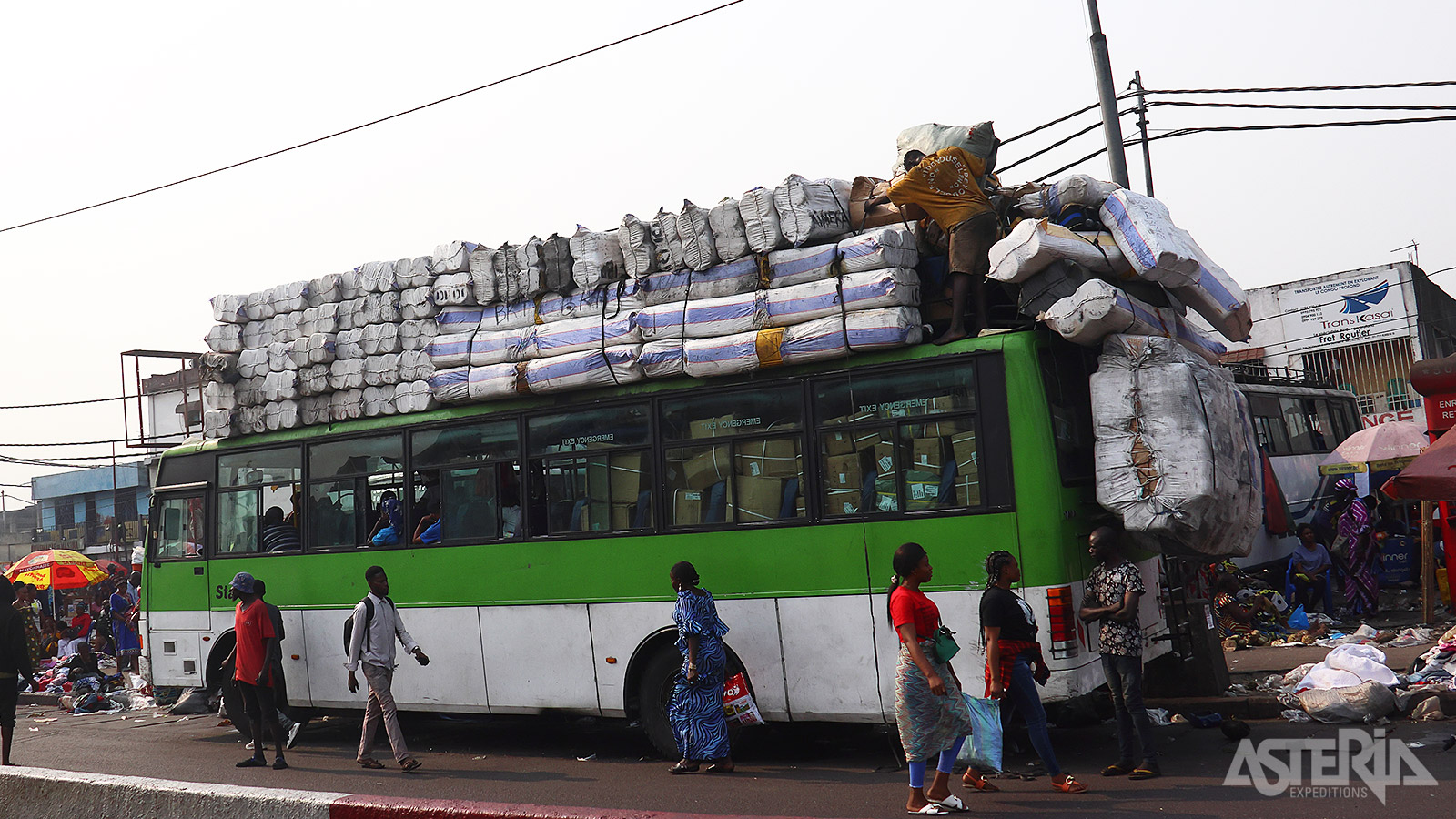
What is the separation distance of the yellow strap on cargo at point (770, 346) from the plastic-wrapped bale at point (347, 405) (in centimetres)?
421

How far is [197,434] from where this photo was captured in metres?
12.1

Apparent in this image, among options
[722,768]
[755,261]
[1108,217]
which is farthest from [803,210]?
[722,768]

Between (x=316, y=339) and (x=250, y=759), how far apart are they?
376 cm

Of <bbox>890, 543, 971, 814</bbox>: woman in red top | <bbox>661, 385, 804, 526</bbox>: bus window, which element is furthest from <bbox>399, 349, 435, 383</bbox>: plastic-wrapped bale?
<bbox>890, 543, 971, 814</bbox>: woman in red top

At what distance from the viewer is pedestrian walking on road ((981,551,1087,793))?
662 centimetres

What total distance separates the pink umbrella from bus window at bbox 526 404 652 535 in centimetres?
1313

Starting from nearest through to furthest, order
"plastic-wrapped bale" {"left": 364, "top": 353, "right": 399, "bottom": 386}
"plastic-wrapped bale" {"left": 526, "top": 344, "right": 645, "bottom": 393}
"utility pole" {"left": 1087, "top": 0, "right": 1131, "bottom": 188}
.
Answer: "plastic-wrapped bale" {"left": 526, "top": 344, "right": 645, "bottom": 393} < "plastic-wrapped bale" {"left": 364, "top": 353, "right": 399, "bottom": 386} < "utility pole" {"left": 1087, "top": 0, "right": 1131, "bottom": 188}

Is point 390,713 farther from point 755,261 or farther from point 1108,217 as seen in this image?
point 1108,217

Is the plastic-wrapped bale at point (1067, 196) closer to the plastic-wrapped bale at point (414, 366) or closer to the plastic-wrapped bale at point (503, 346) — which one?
the plastic-wrapped bale at point (503, 346)

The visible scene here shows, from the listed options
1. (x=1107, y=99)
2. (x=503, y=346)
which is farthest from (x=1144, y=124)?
(x=503, y=346)

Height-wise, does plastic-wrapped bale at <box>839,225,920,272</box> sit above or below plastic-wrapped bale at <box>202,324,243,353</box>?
below

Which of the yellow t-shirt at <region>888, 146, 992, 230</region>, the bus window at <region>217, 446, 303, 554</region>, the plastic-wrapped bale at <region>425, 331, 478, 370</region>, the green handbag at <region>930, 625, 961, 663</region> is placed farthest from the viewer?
the bus window at <region>217, 446, 303, 554</region>

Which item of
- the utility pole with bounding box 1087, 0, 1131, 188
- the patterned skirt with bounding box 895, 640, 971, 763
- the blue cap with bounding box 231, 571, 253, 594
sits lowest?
the patterned skirt with bounding box 895, 640, 971, 763

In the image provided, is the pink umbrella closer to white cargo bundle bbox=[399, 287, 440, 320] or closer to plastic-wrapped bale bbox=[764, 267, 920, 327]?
plastic-wrapped bale bbox=[764, 267, 920, 327]
